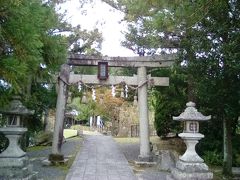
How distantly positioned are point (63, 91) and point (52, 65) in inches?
158

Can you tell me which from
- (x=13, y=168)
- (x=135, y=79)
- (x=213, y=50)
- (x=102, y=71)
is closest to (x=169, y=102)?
(x=135, y=79)

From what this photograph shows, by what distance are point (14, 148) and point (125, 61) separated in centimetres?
695

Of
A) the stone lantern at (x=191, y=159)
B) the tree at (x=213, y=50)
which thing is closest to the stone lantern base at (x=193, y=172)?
the stone lantern at (x=191, y=159)

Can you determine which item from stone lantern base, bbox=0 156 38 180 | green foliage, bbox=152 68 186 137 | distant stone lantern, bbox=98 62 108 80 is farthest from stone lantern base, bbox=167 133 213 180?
green foliage, bbox=152 68 186 137

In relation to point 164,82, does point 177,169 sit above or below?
below

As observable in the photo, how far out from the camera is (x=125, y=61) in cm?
1490

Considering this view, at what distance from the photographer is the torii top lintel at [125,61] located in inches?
576

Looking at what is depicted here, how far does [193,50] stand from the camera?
10.6 m

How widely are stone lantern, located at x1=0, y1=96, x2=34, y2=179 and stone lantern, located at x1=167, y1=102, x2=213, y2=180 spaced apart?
402cm

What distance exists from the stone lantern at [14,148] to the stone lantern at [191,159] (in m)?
4.02

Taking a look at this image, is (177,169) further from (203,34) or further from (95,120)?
(95,120)

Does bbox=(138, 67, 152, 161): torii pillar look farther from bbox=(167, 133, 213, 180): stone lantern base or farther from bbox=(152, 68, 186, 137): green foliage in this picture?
bbox=(167, 133, 213, 180): stone lantern base

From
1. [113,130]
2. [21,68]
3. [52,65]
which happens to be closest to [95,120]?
[113,130]

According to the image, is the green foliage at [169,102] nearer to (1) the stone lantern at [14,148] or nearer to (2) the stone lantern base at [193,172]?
(2) the stone lantern base at [193,172]
